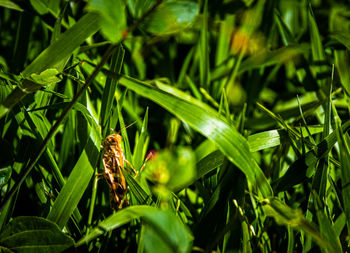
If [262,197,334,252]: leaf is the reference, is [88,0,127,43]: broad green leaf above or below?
above

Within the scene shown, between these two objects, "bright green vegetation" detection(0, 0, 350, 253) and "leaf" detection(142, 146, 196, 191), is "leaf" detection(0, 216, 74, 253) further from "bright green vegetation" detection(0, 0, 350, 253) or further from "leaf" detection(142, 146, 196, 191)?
"leaf" detection(142, 146, 196, 191)

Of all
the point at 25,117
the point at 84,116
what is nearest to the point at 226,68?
the point at 84,116

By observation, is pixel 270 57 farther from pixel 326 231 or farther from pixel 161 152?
pixel 326 231

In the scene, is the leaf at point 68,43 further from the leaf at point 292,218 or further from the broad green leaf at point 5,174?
the leaf at point 292,218

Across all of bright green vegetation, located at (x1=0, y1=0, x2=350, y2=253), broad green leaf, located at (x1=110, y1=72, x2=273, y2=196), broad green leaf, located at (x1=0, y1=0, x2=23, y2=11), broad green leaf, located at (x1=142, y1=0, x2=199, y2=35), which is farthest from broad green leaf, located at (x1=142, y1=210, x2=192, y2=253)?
broad green leaf, located at (x1=0, y1=0, x2=23, y2=11)

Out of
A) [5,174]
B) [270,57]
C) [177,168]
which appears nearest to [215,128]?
[177,168]

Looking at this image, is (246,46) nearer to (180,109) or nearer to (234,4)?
(234,4)

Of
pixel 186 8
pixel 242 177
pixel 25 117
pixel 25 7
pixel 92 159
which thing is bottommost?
pixel 242 177
